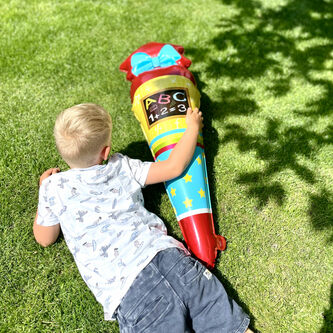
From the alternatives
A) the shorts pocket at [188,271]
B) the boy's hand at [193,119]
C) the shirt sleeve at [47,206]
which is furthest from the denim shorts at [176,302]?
the boy's hand at [193,119]

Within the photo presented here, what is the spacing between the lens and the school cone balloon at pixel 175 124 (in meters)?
2.75

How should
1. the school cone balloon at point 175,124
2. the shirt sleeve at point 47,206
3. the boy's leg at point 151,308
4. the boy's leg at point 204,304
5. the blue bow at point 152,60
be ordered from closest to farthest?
1. the boy's leg at point 151,308
2. the boy's leg at point 204,304
3. the shirt sleeve at point 47,206
4. the school cone balloon at point 175,124
5. the blue bow at point 152,60

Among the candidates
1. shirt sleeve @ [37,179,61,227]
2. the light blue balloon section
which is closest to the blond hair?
shirt sleeve @ [37,179,61,227]

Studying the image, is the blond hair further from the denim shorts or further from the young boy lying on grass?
the denim shorts

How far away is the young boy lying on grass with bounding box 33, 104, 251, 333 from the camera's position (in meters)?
2.16

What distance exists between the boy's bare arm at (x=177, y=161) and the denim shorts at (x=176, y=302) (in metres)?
0.57

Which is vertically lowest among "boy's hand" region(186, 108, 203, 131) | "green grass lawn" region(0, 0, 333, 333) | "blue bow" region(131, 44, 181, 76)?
"green grass lawn" region(0, 0, 333, 333)

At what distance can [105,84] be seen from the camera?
4047 millimetres

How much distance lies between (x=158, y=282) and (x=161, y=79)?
184 centimetres

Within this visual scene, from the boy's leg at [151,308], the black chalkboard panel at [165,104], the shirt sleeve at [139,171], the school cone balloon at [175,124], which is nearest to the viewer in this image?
the boy's leg at [151,308]

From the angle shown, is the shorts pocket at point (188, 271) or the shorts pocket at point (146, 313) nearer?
the shorts pocket at point (146, 313)

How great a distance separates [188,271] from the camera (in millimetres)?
2258

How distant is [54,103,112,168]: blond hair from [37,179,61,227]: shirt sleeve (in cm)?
26

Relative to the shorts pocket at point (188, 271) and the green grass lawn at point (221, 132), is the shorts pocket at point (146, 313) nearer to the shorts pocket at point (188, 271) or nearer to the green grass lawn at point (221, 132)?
the shorts pocket at point (188, 271)
